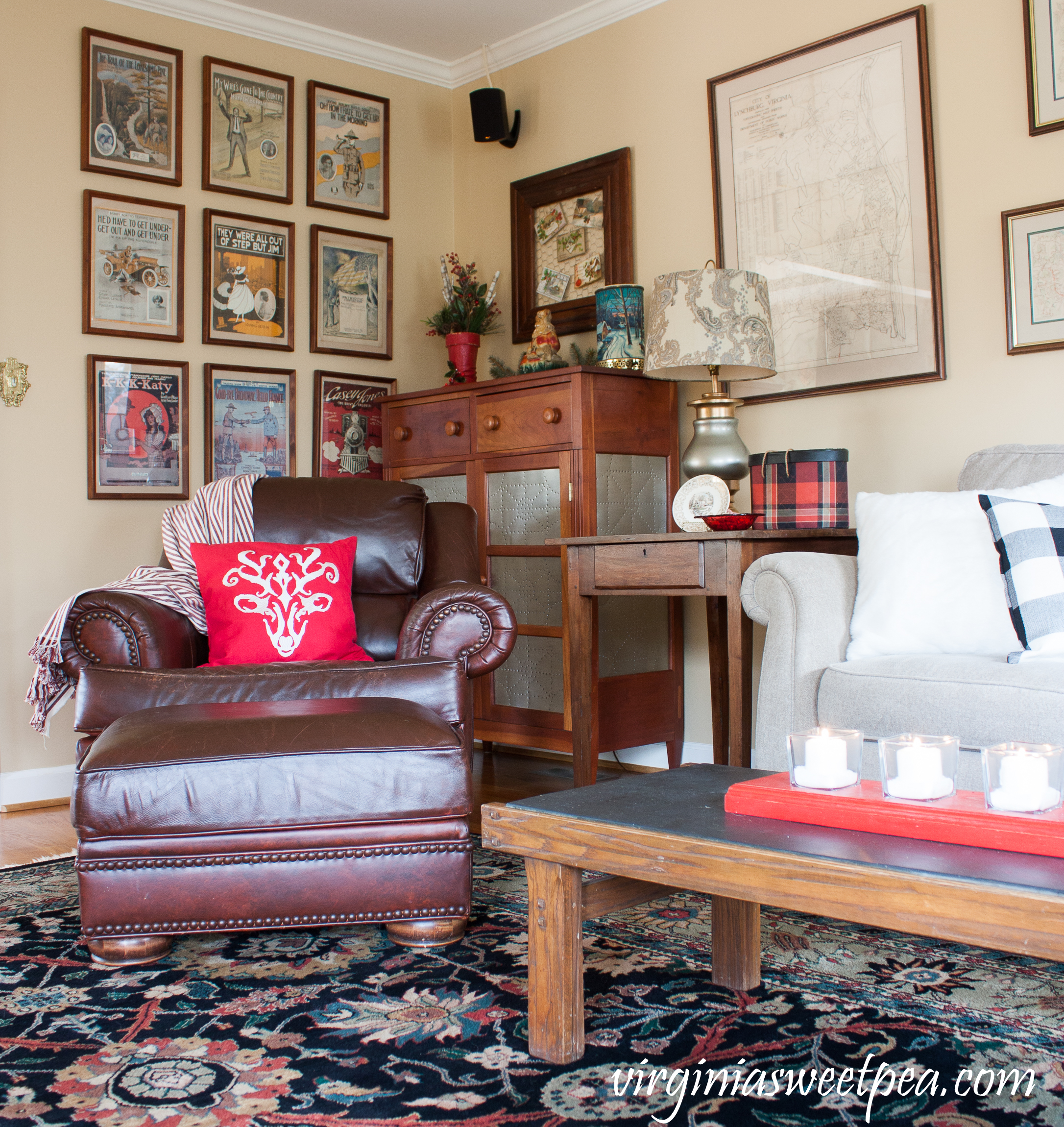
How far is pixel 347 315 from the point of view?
13.8 feet

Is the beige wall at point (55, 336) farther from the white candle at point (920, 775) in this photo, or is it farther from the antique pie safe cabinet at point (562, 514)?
the white candle at point (920, 775)

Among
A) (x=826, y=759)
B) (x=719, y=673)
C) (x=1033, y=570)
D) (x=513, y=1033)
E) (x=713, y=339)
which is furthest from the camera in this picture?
(x=719, y=673)

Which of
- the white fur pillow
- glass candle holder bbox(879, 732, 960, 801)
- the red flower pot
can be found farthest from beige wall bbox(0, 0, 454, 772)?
glass candle holder bbox(879, 732, 960, 801)

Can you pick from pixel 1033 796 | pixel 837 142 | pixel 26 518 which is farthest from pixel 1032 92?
pixel 26 518

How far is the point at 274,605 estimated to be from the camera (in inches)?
108

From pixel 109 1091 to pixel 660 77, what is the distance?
11.2ft

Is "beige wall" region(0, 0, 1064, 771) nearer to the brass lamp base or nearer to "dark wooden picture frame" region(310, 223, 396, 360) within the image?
"dark wooden picture frame" region(310, 223, 396, 360)

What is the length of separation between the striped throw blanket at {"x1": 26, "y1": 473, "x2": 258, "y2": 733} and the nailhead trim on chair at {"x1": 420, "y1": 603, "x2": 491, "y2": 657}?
0.69 metres

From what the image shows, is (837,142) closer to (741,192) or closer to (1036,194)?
(741,192)

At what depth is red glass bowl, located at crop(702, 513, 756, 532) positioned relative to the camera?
109 inches

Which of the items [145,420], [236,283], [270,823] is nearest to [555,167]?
[236,283]

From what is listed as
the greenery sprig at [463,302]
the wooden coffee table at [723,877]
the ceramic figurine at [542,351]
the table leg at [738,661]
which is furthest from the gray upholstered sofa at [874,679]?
the greenery sprig at [463,302]

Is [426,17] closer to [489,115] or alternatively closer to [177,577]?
[489,115]

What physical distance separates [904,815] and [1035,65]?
2.31m
